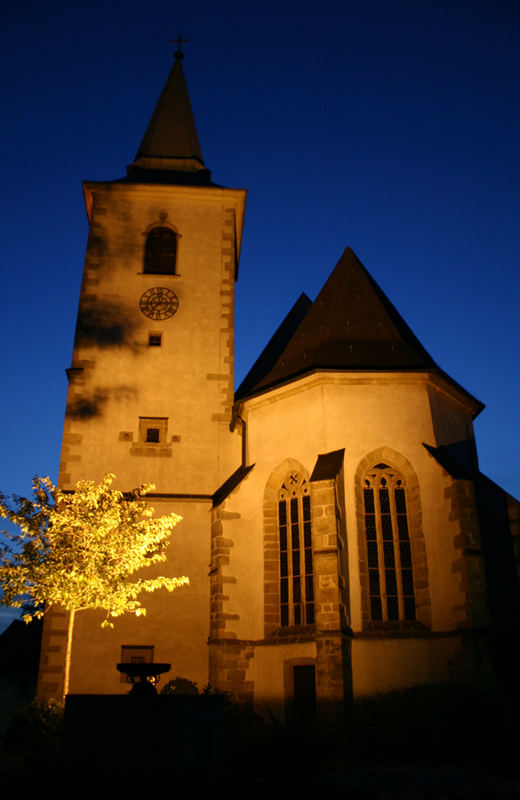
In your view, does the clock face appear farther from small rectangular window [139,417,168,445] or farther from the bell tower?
small rectangular window [139,417,168,445]

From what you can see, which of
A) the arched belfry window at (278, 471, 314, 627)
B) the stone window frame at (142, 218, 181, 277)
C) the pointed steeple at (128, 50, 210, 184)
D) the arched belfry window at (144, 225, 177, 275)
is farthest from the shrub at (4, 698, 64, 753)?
the pointed steeple at (128, 50, 210, 184)

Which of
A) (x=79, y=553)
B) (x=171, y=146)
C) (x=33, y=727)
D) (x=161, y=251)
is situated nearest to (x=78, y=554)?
(x=79, y=553)

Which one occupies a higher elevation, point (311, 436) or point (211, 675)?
point (311, 436)

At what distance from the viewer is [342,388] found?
56.3 feet

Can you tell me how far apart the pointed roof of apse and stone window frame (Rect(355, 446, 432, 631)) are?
7.55ft

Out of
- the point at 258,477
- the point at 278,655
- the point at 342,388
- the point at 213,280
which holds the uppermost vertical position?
the point at 213,280

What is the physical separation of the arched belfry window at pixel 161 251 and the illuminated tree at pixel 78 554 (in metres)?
9.49

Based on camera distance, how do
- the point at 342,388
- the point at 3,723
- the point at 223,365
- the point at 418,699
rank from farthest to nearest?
the point at 3,723, the point at 223,365, the point at 342,388, the point at 418,699

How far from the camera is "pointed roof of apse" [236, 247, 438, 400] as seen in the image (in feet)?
58.0

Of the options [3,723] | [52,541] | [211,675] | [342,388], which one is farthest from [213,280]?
[3,723]

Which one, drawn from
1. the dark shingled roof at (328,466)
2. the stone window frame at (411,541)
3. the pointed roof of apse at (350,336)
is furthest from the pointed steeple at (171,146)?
the stone window frame at (411,541)

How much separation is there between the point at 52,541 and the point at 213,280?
423 inches

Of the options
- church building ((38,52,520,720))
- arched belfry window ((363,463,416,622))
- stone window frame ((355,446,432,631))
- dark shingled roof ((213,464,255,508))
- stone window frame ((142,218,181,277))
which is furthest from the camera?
stone window frame ((142,218,181,277))

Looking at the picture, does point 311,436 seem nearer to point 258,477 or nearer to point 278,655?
point 258,477
